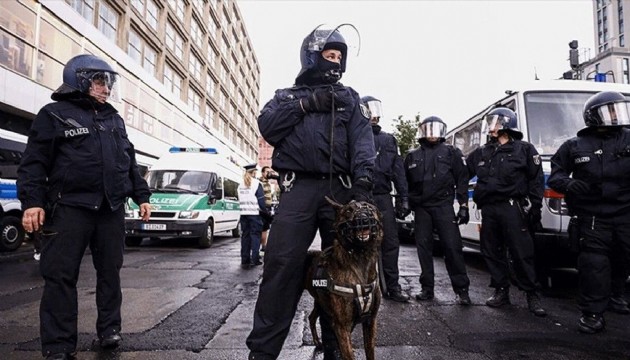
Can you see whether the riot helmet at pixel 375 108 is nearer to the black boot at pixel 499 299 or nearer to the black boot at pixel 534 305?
the black boot at pixel 499 299

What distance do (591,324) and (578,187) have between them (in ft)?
3.84

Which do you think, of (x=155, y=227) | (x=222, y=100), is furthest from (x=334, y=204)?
(x=222, y=100)

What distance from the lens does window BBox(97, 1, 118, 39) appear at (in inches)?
830

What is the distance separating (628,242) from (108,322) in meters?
4.21

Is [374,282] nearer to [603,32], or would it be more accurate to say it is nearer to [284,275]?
[284,275]

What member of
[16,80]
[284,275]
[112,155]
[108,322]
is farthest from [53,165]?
[16,80]

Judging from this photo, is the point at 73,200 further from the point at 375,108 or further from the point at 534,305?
the point at 534,305

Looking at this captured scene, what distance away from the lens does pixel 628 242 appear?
140 inches

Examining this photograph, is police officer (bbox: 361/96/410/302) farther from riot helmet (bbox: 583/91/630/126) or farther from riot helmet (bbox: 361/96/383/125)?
riot helmet (bbox: 583/91/630/126)

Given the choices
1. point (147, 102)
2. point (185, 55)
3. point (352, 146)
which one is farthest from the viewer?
point (185, 55)

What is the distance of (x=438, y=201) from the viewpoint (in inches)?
186

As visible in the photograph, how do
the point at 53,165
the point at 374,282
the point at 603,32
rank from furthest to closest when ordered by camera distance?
1. the point at 603,32
2. the point at 53,165
3. the point at 374,282

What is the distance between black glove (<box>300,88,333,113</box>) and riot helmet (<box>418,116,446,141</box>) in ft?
9.06

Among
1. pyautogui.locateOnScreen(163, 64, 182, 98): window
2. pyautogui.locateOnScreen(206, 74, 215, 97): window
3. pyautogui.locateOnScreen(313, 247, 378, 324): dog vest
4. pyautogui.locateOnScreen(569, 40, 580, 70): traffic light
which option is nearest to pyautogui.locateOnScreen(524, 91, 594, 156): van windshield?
pyautogui.locateOnScreen(313, 247, 378, 324): dog vest
